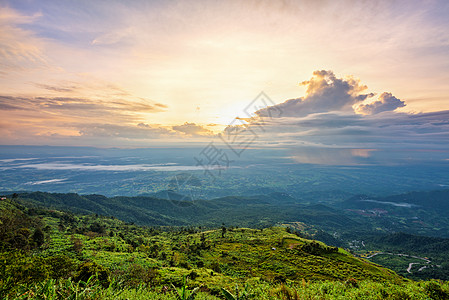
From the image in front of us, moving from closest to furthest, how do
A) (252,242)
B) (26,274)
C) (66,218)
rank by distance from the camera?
(26,274)
(252,242)
(66,218)

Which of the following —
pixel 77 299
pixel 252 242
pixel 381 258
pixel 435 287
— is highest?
pixel 77 299

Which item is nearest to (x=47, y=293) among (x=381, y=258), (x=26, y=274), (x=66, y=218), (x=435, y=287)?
(x=26, y=274)

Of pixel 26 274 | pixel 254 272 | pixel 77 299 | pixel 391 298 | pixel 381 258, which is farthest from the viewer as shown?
pixel 381 258

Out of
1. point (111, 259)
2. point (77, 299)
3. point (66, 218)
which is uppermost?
point (77, 299)

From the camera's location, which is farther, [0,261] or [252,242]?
[252,242]

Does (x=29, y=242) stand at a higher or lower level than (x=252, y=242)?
higher

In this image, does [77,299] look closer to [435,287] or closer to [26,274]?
[26,274]

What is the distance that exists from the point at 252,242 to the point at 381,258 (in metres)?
142

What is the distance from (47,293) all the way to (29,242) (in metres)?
47.1

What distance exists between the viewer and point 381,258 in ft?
476

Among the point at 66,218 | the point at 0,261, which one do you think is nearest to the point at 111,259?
the point at 0,261

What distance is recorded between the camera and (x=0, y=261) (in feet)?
38.9

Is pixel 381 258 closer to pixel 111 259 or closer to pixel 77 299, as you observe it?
pixel 111 259

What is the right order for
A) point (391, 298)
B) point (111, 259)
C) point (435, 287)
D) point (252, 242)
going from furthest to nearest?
point (252, 242) < point (111, 259) < point (435, 287) < point (391, 298)
